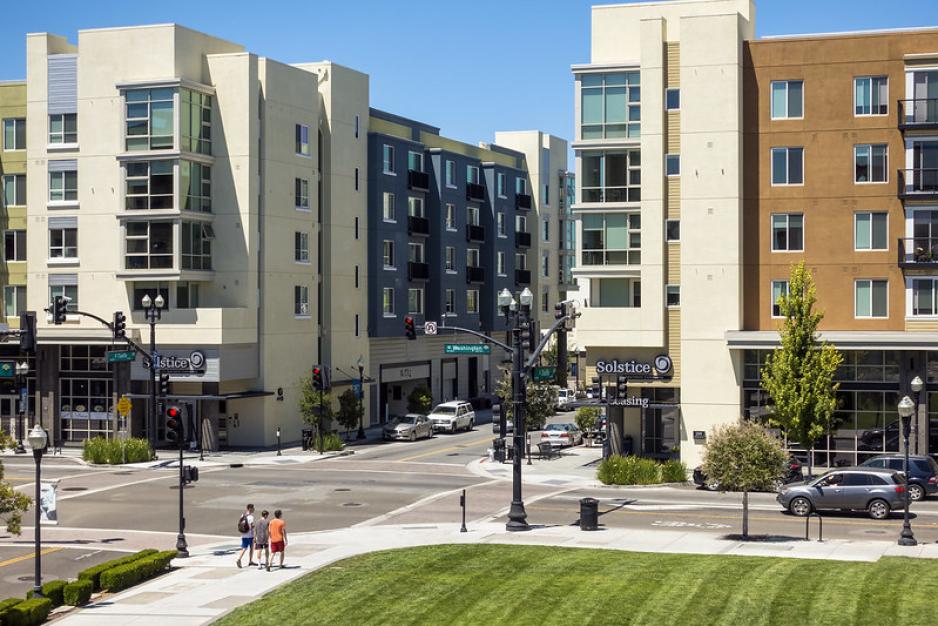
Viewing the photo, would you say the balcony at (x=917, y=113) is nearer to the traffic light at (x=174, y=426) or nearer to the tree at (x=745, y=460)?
the tree at (x=745, y=460)

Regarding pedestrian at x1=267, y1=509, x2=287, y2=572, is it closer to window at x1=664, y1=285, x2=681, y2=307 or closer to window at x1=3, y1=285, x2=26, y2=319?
window at x1=664, y1=285, x2=681, y2=307

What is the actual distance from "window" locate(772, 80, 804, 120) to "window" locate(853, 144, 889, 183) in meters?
3.13

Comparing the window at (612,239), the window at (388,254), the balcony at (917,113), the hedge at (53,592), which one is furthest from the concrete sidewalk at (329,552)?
the window at (388,254)

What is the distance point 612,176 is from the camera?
61.2 metres

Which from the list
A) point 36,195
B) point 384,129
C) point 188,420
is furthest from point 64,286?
point 384,129

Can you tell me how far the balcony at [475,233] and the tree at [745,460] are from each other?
188 ft

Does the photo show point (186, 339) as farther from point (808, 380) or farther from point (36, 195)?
point (808, 380)

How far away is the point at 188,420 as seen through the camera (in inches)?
2687

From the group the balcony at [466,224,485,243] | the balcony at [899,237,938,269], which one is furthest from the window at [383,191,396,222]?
the balcony at [899,237,938,269]

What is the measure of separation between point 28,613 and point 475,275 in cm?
6881

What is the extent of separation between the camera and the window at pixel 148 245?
222 ft

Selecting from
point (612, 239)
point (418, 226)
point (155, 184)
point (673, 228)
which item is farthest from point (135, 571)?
point (418, 226)

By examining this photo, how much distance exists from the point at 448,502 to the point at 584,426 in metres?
26.3

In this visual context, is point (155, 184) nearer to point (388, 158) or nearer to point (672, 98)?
point (388, 158)
